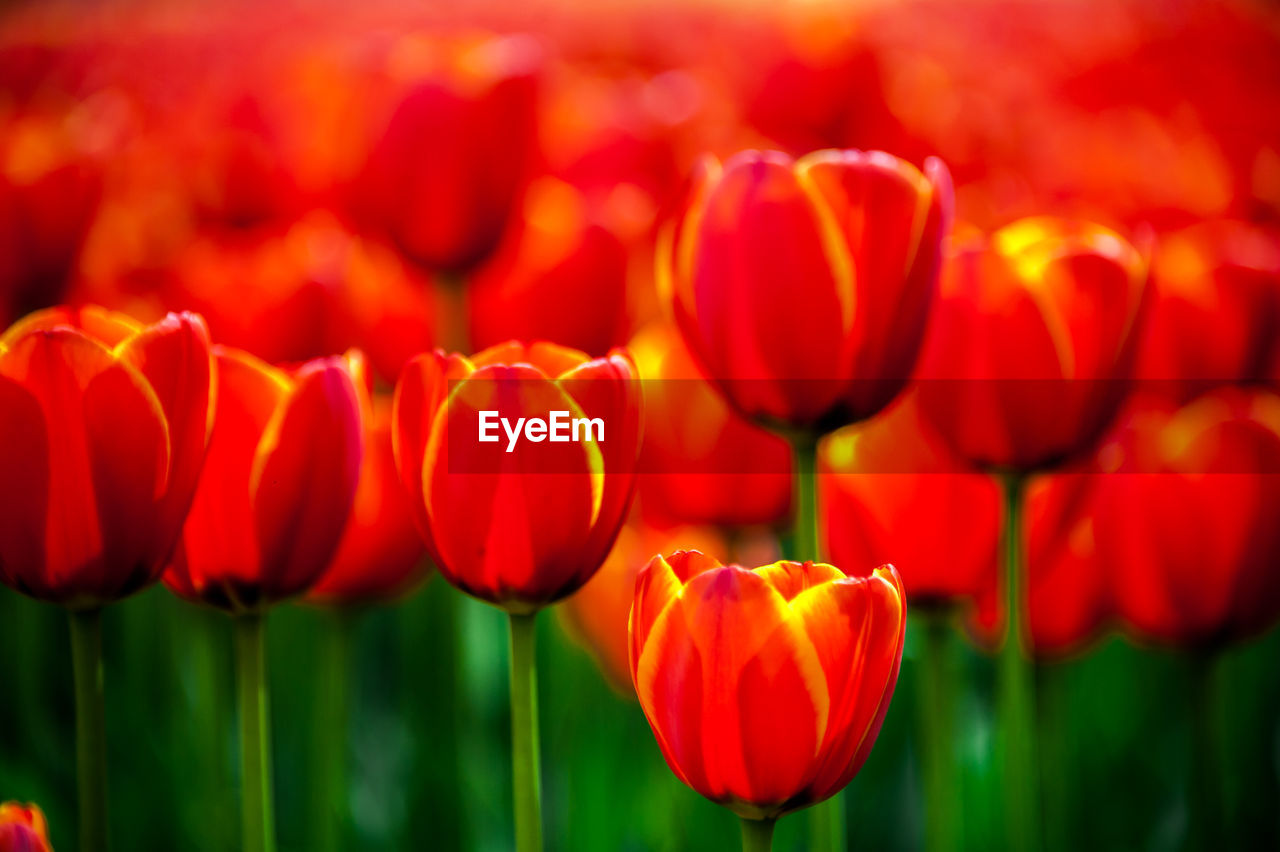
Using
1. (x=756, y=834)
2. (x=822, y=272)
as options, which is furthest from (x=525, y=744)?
(x=822, y=272)

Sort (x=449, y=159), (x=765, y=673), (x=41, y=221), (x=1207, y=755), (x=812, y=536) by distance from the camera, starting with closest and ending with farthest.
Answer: (x=765, y=673)
(x=812, y=536)
(x=1207, y=755)
(x=449, y=159)
(x=41, y=221)

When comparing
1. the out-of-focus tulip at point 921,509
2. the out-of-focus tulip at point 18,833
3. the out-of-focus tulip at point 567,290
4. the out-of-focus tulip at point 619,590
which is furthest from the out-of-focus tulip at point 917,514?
the out-of-focus tulip at point 18,833

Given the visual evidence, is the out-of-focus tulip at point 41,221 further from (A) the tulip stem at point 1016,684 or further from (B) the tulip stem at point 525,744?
(A) the tulip stem at point 1016,684

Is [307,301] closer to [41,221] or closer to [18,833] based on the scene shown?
[41,221]

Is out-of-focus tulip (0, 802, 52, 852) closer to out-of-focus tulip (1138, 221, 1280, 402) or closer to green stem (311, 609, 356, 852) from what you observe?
green stem (311, 609, 356, 852)

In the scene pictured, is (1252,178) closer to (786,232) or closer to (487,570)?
(786,232)

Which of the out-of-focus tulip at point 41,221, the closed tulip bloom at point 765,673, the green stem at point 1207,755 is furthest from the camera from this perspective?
the out-of-focus tulip at point 41,221

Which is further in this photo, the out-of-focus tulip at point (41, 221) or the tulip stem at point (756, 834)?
the out-of-focus tulip at point (41, 221)
